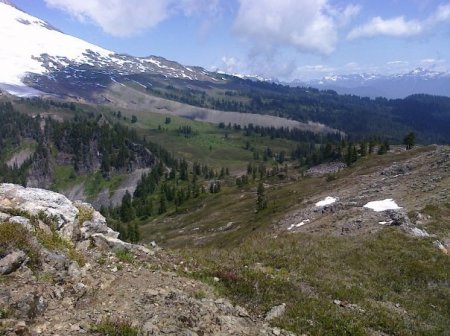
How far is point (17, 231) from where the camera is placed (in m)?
17.8

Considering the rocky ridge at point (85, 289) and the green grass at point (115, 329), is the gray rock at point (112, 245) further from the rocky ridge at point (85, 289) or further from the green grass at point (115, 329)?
the green grass at point (115, 329)

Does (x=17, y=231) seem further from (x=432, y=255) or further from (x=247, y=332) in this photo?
(x=432, y=255)

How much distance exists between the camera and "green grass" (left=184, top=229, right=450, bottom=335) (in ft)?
60.5

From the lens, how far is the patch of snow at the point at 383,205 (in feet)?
161

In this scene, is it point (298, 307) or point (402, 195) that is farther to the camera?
point (402, 195)

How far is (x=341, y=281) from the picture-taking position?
23422 mm

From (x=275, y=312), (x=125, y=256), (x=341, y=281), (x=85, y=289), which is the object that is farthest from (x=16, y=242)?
(x=341, y=281)

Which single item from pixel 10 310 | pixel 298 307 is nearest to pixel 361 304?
pixel 298 307

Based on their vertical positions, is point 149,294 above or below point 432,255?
above

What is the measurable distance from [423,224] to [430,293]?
15.7m

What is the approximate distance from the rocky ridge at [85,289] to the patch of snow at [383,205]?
3402 cm

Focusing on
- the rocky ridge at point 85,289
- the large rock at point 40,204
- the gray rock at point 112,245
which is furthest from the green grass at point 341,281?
the large rock at point 40,204

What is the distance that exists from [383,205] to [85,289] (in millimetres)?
42100

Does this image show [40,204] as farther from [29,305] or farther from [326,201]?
[326,201]
